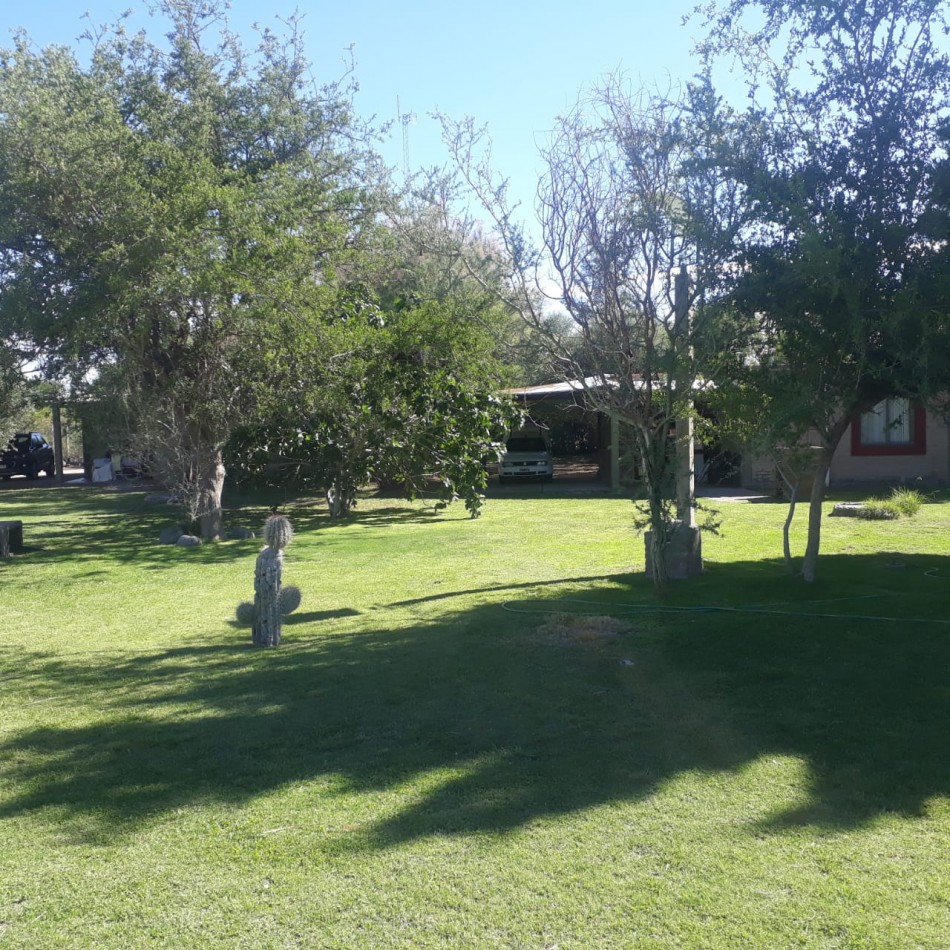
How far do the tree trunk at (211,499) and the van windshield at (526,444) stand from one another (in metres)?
12.8

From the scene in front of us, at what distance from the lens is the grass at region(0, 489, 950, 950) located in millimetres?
3724

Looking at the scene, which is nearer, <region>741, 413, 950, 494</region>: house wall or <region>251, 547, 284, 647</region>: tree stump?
<region>251, 547, 284, 647</region>: tree stump

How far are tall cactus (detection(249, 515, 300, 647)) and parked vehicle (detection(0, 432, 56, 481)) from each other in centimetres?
2931

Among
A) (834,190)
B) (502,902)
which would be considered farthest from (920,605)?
(502,902)

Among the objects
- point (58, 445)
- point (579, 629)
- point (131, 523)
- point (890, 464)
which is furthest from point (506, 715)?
point (58, 445)

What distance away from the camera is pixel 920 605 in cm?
866

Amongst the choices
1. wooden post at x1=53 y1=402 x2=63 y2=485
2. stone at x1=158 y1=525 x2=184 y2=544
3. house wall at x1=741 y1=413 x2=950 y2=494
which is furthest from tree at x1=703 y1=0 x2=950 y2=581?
wooden post at x1=53 y1=402 x2=63 y2=485

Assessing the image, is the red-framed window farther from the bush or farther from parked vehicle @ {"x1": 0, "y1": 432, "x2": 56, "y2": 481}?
parked vehicle @ {"x1": 0, "y1": 432, "x2": 56, "y2": 481}

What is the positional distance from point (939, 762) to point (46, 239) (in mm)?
12904

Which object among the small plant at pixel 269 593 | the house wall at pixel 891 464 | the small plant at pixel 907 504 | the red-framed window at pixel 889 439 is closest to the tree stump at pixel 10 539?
the small plant at pixel 269 593

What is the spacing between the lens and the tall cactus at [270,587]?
26.7 feet

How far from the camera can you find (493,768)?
17.1 ft

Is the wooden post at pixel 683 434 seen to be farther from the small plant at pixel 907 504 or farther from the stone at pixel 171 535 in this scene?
the stone at pixel 171 535

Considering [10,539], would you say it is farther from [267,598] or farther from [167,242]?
[267,598]
